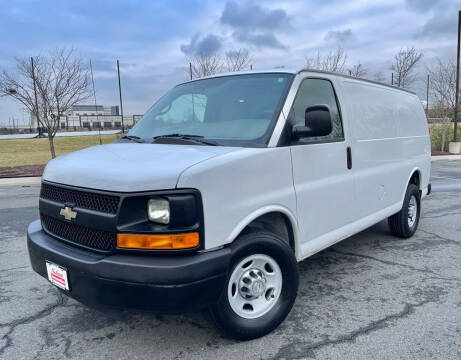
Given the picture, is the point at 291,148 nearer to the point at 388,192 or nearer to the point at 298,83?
the point at 298,83

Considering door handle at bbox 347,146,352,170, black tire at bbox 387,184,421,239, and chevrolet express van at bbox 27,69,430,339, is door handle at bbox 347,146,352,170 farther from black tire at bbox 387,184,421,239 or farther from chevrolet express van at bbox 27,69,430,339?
black tire at bbox 387,184,421,239

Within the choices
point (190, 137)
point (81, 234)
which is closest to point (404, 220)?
point (190, 137)

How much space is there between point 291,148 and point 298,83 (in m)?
0.61

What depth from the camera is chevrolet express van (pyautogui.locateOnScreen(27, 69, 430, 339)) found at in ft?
7.80

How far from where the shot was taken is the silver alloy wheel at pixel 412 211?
545 centimetres

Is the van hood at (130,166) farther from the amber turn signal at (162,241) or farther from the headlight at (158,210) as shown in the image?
the amber turn signal at (162,241)

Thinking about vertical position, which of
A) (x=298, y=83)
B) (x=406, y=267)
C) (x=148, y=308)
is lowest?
(x=406, y=267)

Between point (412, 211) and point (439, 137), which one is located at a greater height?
point (439, 137)

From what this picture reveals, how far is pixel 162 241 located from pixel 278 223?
1.12 m

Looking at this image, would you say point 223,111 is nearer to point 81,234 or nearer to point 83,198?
point 83,198

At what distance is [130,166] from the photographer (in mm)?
2543

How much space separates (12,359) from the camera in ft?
8.99

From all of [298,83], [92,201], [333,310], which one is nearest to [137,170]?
[92,201]

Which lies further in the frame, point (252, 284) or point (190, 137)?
point (190, 137)
